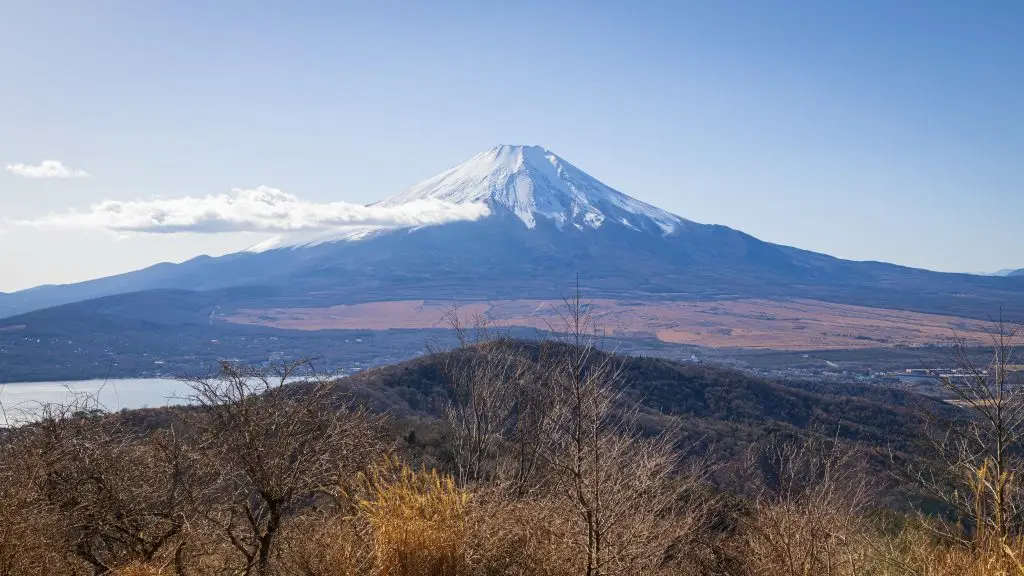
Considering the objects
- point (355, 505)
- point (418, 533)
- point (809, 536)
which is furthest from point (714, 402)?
point (418, 533)

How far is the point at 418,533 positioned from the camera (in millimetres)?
6816

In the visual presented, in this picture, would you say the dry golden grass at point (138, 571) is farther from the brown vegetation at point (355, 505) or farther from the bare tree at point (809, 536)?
the bare tree at point (809, 536)

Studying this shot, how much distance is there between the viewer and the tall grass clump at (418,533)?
22.2ft

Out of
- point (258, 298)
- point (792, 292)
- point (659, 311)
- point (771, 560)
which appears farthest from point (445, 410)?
point (792, 292)

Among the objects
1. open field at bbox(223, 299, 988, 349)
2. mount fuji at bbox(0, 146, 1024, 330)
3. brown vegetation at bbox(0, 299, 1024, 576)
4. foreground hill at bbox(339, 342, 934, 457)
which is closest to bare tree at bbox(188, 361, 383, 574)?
brown vegetation at bbox(0, 299, 1024, 576)

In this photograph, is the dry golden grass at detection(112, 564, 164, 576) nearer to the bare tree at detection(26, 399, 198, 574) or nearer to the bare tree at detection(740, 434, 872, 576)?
the bare tree at detection(26, 399, 198, 574)

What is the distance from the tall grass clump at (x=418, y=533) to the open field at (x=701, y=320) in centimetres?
8276

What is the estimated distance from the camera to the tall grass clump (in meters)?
6.75

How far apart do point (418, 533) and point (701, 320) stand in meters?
115

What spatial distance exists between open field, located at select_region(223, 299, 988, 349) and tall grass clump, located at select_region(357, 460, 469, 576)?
82755mm

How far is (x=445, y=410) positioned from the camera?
75.3 feet

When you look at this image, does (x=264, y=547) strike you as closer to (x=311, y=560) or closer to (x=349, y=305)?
(x=311, y=560)

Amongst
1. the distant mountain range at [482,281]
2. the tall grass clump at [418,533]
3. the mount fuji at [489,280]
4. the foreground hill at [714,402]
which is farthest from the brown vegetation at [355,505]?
the mount fuji at [489,280]

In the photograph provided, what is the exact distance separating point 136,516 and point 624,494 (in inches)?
205
